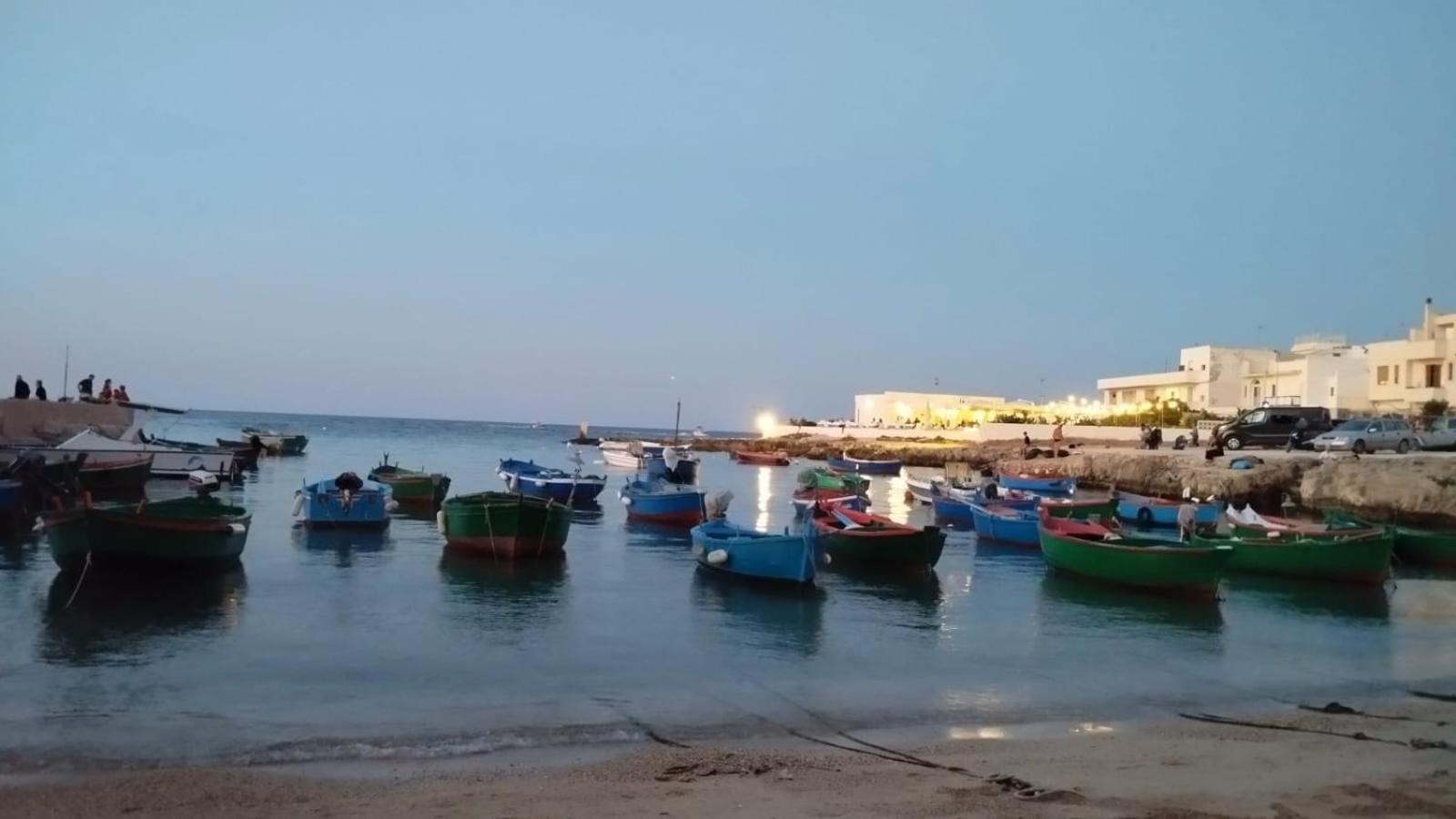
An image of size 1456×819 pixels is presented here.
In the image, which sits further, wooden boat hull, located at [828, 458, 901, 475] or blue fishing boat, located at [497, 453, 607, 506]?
wooden boat hull, located at [828, 458, 901, 475]

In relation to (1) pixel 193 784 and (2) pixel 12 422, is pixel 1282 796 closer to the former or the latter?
(1) pixel 193 784

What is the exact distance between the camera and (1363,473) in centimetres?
3603

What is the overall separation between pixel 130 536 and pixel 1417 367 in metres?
57.0

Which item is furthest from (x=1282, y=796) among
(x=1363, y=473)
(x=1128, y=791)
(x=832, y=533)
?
(x=1363, y=473)

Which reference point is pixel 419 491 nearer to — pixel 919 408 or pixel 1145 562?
pixel 1145 562

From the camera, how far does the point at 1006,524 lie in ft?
98.2

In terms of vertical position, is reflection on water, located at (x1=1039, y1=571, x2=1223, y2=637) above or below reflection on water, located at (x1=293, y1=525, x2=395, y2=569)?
above

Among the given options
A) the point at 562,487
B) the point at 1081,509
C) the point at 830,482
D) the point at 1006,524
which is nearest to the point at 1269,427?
the point at 830,482

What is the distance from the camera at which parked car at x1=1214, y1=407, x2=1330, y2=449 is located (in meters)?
48.1

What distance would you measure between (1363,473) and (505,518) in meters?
27.8

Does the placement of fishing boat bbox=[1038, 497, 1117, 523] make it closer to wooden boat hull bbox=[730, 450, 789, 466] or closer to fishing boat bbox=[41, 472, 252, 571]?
fishing boat bbox=[41, 472, 252, 571]

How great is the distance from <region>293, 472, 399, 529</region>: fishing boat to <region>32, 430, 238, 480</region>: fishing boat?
921cm

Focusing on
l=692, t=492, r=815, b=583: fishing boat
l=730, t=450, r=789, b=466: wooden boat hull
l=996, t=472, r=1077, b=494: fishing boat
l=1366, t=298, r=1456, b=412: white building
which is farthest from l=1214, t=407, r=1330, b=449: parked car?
l=730, t=450, r=789, b=466: wooden boat hull

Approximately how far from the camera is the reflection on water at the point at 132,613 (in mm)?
14297
